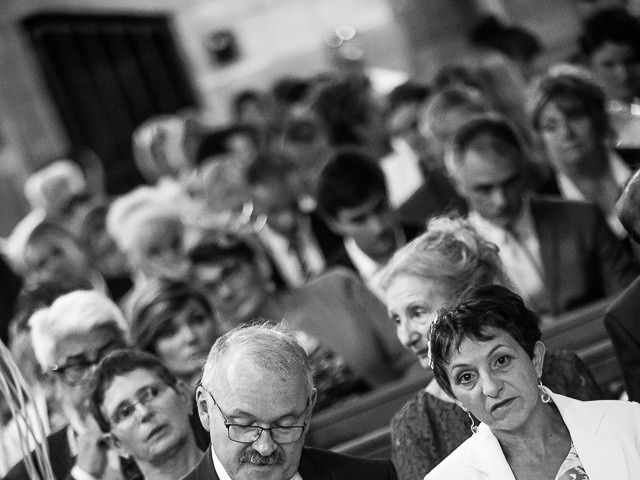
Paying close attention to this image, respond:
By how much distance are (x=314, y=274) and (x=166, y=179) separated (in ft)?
7.02

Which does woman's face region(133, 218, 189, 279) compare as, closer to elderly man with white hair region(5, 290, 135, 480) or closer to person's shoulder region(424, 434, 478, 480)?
elderly man with white hair region(5, 290, 135, 480)

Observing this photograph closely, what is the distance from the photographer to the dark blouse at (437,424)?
376 cm

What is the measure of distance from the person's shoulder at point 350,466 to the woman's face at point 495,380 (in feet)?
1.06

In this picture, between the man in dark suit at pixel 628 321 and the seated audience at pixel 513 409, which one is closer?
the seated audience at pixel 513 409

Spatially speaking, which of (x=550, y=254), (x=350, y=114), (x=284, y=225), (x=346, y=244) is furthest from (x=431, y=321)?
(x=350, y=114)

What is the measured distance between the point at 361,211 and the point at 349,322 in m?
0.66

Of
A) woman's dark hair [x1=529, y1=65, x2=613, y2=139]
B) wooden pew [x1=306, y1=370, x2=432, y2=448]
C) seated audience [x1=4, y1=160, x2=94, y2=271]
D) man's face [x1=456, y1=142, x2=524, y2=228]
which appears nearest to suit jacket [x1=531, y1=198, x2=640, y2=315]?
man's face [x1=456, y1=142, x2=524, y2=228]

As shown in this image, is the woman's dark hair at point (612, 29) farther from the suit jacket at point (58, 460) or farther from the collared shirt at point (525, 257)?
the suit jacket at point (58, 460)

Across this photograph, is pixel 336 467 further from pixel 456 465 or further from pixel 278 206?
pixel 278 206

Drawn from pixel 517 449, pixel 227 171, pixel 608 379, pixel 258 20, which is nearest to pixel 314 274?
pixel 227 171

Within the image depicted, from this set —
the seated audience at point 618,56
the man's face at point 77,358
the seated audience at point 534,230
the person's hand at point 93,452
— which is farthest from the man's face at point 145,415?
the seated audience at point 618,56

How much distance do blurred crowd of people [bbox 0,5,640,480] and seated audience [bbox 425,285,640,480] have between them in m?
0.14

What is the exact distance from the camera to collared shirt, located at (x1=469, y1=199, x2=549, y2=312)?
5012 millimetres

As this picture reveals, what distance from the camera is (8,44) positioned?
10.9 metres
